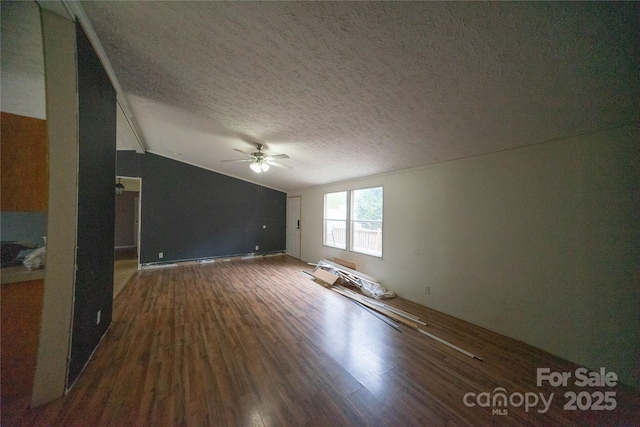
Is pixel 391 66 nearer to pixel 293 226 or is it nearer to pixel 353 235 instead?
pixel 353 235

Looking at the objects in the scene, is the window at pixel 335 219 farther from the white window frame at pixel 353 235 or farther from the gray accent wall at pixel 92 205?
the gray accent wall at pixel 92 205

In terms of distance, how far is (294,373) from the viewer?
1.75 meters

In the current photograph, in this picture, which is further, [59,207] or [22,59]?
[22,59]

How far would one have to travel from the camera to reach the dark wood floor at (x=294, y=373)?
4.52ft

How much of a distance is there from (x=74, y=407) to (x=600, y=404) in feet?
13.2

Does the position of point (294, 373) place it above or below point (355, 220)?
below

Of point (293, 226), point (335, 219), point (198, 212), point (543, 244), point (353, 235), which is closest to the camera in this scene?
point (543, 244)

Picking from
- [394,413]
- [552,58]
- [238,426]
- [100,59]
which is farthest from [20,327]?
[552,58]

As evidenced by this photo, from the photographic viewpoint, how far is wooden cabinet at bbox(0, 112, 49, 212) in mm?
1433

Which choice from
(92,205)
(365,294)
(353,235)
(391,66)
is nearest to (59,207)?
(92,205)

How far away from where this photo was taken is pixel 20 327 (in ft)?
5.11

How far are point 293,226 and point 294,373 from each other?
17.3 feet

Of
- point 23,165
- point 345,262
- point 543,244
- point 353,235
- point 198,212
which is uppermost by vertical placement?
point 23,165

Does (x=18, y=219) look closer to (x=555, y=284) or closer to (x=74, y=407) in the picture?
(x=74, y=407)
